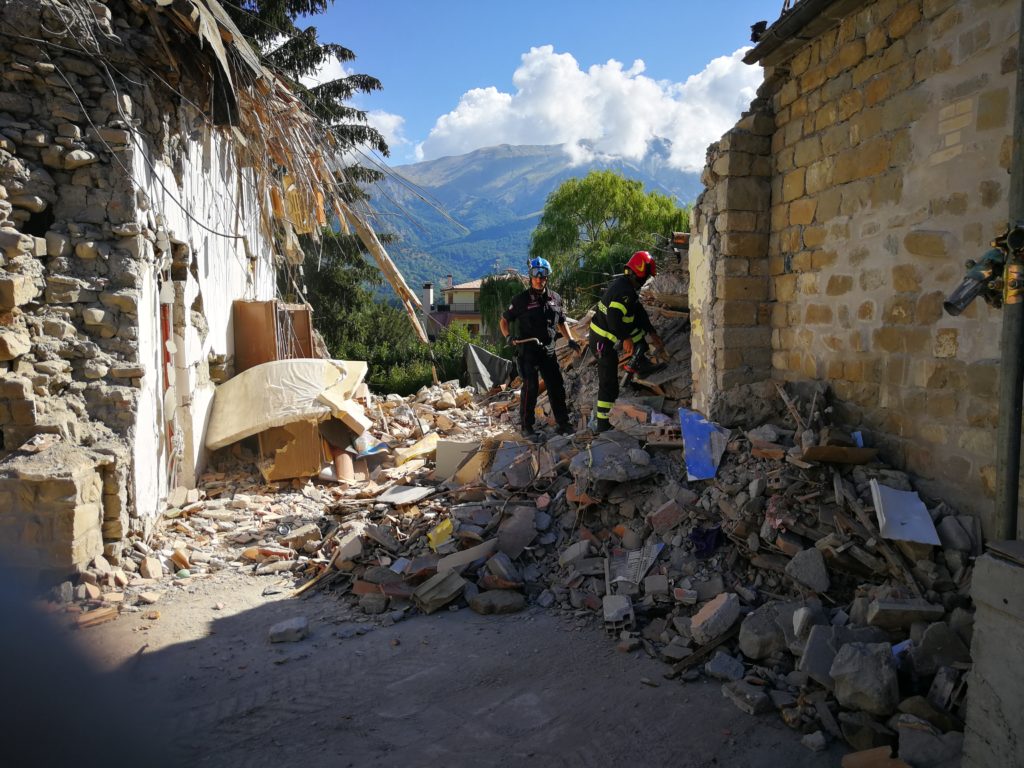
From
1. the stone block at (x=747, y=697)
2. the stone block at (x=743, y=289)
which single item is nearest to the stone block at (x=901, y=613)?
the stone block at (x=747, y=697)

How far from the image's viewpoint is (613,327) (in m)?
6.77

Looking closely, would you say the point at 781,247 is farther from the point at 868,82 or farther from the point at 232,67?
the point at 232,67

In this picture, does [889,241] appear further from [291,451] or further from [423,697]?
[291,451]

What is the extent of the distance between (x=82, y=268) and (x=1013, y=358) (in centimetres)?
625

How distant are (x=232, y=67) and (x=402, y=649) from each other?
5.87 m

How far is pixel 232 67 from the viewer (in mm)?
6688

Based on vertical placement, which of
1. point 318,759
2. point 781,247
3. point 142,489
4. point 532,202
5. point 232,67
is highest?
point 532,202

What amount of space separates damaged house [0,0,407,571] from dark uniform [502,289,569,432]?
369 cm

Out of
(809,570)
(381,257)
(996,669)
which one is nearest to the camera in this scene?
(996,669)

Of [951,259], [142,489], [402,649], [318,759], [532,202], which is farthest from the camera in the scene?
[532,202]

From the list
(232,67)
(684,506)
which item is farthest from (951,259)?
(232,67)

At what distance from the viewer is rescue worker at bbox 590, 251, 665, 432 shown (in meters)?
6.65

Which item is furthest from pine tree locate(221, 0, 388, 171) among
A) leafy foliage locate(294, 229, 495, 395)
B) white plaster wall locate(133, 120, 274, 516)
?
white plaster wall locate(133, 120, 274, 516)

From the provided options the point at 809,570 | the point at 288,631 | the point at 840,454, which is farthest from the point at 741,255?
the point at 288,631
